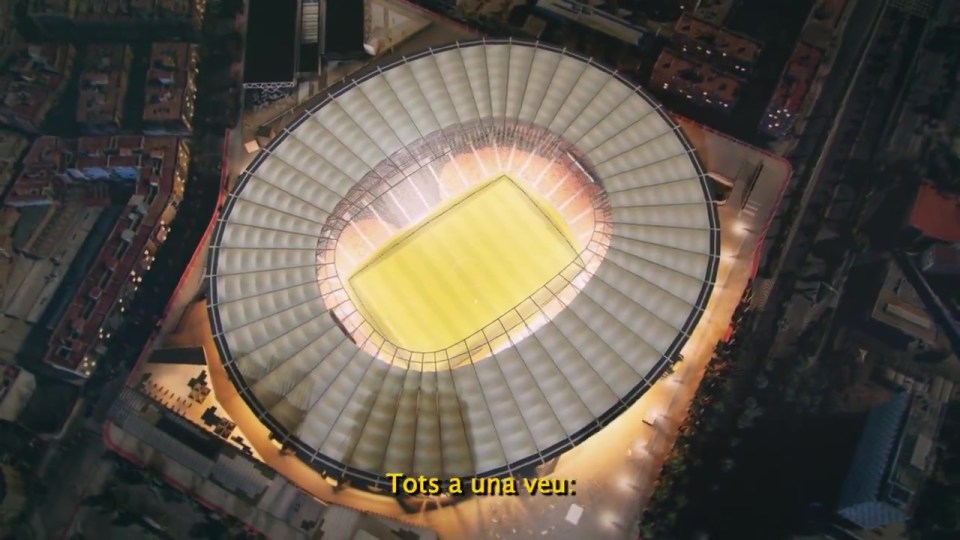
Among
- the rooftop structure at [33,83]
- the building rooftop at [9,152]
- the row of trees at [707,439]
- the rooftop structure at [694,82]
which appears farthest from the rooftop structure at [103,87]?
the row of trees at [707,439]

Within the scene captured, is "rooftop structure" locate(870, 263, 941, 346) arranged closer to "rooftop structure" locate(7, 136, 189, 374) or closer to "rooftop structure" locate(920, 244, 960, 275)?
"rooftop structure" locate(920, 244, 960, 275)

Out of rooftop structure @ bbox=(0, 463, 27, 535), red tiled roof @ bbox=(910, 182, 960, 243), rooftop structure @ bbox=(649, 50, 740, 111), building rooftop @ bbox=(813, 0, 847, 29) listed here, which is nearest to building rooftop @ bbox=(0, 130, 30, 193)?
rooftop structure @ bbox=(0, 463, 27, 535)

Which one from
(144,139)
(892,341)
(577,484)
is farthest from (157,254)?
(892,341)

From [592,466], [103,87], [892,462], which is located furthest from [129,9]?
[892,462]

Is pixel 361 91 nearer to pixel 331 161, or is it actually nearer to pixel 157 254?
pixel 331 161

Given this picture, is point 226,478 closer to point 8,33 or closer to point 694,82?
point 694,82

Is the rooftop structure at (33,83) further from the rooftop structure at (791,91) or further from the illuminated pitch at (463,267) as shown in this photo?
the rooftop structure at (791,91)
